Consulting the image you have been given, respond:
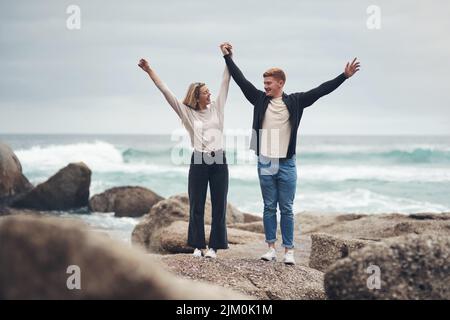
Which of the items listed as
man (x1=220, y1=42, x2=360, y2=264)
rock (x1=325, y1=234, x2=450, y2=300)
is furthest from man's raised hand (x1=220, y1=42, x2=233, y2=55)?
rock (x1=325, y1=234, x2=450, y2=300)

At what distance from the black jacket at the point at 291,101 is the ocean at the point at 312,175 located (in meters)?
7.80

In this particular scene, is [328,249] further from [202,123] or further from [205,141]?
[202,123]

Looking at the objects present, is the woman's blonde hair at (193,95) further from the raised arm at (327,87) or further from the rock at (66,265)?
the rock at (66,265)

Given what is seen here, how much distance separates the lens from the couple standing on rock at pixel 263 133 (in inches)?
257

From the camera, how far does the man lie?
6531 millimetres

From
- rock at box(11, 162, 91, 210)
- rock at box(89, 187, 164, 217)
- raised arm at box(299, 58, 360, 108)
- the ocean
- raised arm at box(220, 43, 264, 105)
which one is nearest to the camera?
raised arm at box(299, 58, 360, 108)

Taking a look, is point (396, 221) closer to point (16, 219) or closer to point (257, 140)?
point (257, 140)

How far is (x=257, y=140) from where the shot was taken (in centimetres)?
665

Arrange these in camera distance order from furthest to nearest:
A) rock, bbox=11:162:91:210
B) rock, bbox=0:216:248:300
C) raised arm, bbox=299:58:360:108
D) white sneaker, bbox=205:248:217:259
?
1. rock, bbox=11:162:91:210
2. white sneaker, bbox=205:248:217:259
3. raised arm, bbox=299:58:360:108
4. rock, bbox=0:216:248:300

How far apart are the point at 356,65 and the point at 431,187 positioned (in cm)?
2314

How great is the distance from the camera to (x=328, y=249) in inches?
299

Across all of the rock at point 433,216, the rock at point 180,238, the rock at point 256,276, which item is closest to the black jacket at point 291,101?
the rock at point 256,276

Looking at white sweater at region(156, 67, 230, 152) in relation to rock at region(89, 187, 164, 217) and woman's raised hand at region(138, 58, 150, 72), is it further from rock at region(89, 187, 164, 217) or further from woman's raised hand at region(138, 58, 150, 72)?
rock at region(89, 187, 164, 217)
